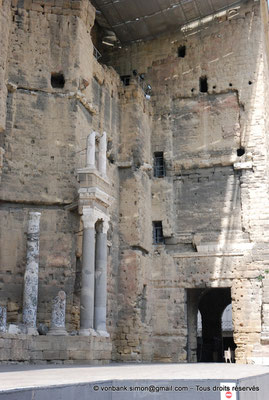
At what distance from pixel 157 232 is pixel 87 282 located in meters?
6.42

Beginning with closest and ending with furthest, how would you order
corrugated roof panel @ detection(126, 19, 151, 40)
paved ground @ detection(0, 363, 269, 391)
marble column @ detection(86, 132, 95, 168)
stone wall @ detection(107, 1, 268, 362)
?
paved ground @ detection(0, 363, 269, 391) → marble column @ detection(86, 132, 95, 168) → stone wall @ detection(107, 1, 268, 362) → corrugated roof panel @ detection(126, 19, 151, 40)

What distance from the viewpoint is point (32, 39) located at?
57.6 ft

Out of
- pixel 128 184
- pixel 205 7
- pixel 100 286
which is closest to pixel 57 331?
pixel 100 286

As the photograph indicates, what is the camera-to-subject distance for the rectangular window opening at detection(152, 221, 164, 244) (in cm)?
2127

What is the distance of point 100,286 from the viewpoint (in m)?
16.3

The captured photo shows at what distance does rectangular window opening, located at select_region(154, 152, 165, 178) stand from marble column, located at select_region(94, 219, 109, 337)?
5687mm

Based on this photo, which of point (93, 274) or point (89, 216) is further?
point (89, 216)

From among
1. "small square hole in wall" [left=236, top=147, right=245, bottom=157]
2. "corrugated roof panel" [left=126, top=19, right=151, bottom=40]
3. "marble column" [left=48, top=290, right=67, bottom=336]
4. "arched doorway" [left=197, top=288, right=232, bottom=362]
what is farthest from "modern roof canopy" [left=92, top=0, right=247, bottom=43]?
"arched doorway" [left=197, top=288, right=232, bottom=362]

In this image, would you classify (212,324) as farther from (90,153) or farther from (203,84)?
(90,153)

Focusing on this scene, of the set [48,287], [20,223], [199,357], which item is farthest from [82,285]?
[199,357]

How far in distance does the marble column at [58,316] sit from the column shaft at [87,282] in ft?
2.34

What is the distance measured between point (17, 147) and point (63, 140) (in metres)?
1.44

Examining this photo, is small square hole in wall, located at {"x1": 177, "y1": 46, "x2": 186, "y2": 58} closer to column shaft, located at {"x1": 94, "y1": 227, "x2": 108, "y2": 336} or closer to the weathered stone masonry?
the weathered stone masonry

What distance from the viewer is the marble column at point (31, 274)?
1462 centimetres
